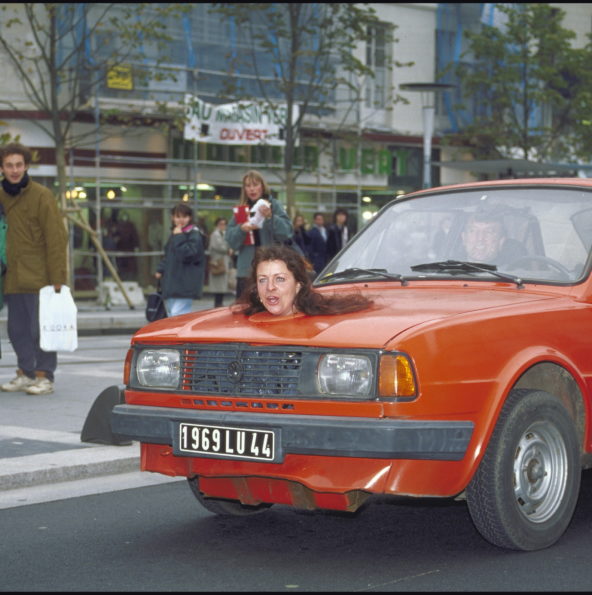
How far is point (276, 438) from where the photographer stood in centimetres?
534

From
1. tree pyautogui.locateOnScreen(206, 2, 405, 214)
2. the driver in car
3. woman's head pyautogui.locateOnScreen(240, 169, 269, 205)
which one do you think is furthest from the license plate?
tree pyautogui.locateOnScreen(206, 2, 405, 214)

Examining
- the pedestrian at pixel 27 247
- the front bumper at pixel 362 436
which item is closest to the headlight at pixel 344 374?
the front bumper at pixel 362 436

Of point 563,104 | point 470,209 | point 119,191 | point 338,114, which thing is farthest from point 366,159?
point 470,209

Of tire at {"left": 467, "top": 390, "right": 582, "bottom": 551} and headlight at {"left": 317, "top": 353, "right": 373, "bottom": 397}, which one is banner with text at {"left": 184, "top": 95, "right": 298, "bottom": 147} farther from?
headlight at {"left": 317, "top": 353, "right": 373, "bottom": 397}

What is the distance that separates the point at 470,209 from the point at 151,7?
818 inches

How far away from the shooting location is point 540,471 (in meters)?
5.66

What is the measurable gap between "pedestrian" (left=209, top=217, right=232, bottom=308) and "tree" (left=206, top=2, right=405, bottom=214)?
206 cm

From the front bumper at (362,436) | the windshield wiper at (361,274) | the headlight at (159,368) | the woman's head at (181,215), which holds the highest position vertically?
the woman's head at (181,215)

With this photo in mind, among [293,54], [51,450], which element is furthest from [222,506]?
[293,54]

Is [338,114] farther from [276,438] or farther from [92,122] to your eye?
[276,438]

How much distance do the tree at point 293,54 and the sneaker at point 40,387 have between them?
16633 mm

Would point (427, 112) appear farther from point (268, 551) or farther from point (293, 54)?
point (268, 551)

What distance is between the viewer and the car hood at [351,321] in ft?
17.7

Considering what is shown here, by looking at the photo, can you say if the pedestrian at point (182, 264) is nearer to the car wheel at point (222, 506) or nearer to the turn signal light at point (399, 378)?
the car wheel at point (222, 506)
